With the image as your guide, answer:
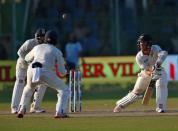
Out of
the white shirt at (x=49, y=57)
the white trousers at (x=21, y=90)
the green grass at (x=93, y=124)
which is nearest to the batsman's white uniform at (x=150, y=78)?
the green grass at (x=93, y=124)

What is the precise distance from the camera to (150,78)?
763 inches

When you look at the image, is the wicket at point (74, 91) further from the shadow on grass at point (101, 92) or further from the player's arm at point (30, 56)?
the shadow on grass at point (101, 92)

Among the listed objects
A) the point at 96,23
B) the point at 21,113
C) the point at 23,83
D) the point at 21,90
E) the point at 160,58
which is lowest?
the point at 21,113

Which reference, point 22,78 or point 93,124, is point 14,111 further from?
point 93,124

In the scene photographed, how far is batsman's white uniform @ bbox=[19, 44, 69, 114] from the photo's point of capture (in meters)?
17.9

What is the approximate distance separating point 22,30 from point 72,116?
15519 mm

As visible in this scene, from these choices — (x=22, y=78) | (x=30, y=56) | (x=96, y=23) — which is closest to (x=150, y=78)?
(x=30, y=56)

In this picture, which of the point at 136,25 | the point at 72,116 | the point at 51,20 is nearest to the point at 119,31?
the point at 136,25

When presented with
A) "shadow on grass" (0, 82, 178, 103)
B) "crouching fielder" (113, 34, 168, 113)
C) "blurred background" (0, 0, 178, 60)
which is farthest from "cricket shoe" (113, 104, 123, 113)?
"blurred background" (0, 0, 178, 60)

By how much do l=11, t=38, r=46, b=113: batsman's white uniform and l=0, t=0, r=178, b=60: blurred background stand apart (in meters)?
13.1

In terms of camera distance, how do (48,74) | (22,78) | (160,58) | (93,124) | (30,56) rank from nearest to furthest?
1. (93,124)
2. (48,74)
3. (30,56)
4. (160,58)
5. (22,78)

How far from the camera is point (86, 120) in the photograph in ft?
56.7

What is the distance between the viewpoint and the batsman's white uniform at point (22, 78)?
19547 mm

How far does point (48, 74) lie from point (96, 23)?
1653cm
